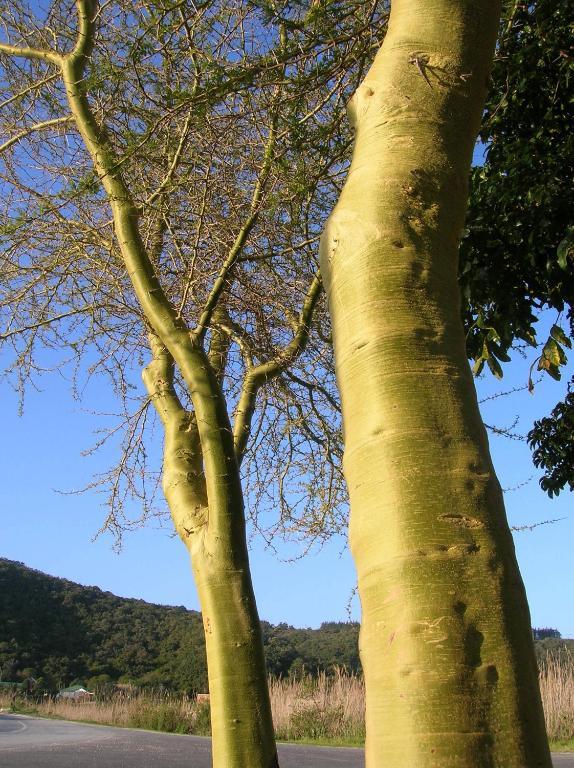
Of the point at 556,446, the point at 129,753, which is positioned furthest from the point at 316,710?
the point at 556,446

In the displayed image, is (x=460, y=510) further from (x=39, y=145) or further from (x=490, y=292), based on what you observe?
(x=39, y=145)

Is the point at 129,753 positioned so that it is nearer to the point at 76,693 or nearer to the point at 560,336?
the point at 560,336

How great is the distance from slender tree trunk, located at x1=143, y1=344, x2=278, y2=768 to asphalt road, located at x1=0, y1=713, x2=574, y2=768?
675cm

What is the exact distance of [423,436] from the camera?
1.81 meters

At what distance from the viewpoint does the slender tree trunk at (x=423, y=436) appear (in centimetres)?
158

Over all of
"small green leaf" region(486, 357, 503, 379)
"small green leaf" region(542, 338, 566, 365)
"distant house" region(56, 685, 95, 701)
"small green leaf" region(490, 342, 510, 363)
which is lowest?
"distant house" region(56, 685, 95, 701)

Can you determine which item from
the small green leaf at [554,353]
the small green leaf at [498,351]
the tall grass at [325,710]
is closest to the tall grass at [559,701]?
the tall grass at [325,710]

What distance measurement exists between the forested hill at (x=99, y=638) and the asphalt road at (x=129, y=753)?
10.5 metres

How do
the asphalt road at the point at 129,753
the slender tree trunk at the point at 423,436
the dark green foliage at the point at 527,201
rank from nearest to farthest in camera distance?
the slender tree trunk at the point at 423,436, the dark green foliage at the point at 527,201, the asphalt road at the point at 129,753

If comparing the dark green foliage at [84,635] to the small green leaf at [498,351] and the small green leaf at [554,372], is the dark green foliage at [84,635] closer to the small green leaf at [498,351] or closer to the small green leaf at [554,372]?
the small green leaf at [498,351]

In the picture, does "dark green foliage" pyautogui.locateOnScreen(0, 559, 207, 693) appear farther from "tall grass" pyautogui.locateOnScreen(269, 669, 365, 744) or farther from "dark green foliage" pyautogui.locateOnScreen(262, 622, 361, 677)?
"tall grass" pyautogui.locateOnScreen(269, 669, 365, 744)

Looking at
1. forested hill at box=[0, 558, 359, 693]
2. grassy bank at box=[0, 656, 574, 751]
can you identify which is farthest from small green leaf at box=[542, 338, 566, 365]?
forested hill at box=[0, 558, 359, 693]

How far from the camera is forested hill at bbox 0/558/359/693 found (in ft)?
93.5

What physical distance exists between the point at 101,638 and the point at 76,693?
251 inches
